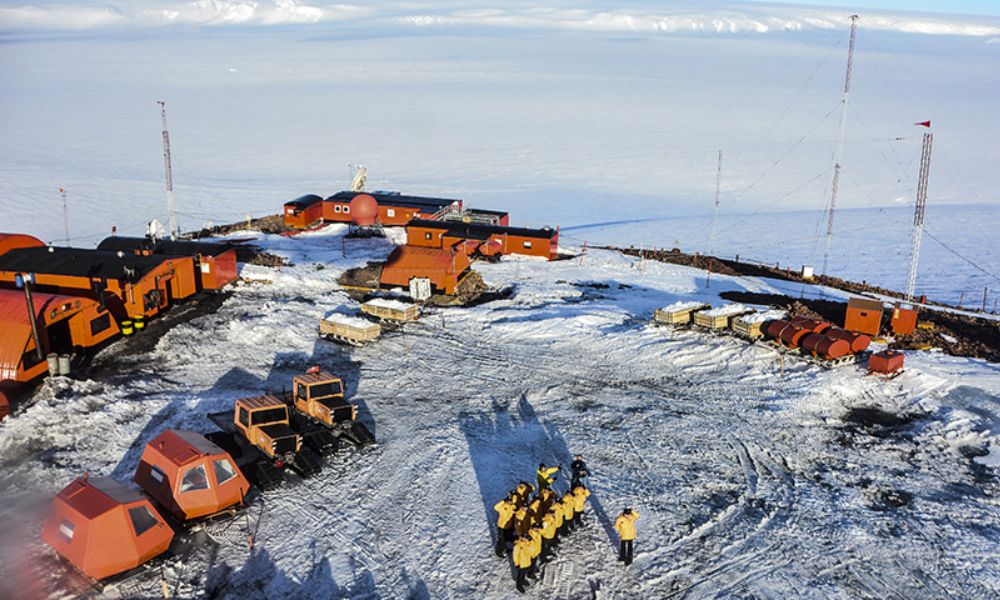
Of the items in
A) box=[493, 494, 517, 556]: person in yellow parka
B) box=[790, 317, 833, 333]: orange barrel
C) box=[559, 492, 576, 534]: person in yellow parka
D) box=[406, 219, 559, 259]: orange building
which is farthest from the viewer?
box=[406, 219, 559, 259]: orange building

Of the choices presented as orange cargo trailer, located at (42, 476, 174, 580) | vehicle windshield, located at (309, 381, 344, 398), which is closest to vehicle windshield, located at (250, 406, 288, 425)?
vehicle windshield, located at (309, 381, 344, 398)

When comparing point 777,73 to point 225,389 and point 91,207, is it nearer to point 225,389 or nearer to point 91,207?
point 91,207

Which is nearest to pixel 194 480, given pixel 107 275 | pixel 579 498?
pixel 579 498

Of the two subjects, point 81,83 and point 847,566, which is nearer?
point 847,566

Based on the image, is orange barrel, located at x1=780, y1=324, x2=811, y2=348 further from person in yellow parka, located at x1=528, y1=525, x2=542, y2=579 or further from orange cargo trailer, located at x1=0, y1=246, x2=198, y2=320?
orange cargo trailer, located at x1=0, y1=246, x2=198, y2=320

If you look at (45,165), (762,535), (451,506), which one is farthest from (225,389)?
(45,165)

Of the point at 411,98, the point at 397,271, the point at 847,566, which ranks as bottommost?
the point at 847,566

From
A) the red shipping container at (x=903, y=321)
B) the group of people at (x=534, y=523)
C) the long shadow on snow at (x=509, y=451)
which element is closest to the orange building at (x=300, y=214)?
the long shadow on snow at (x=509, y=451)
